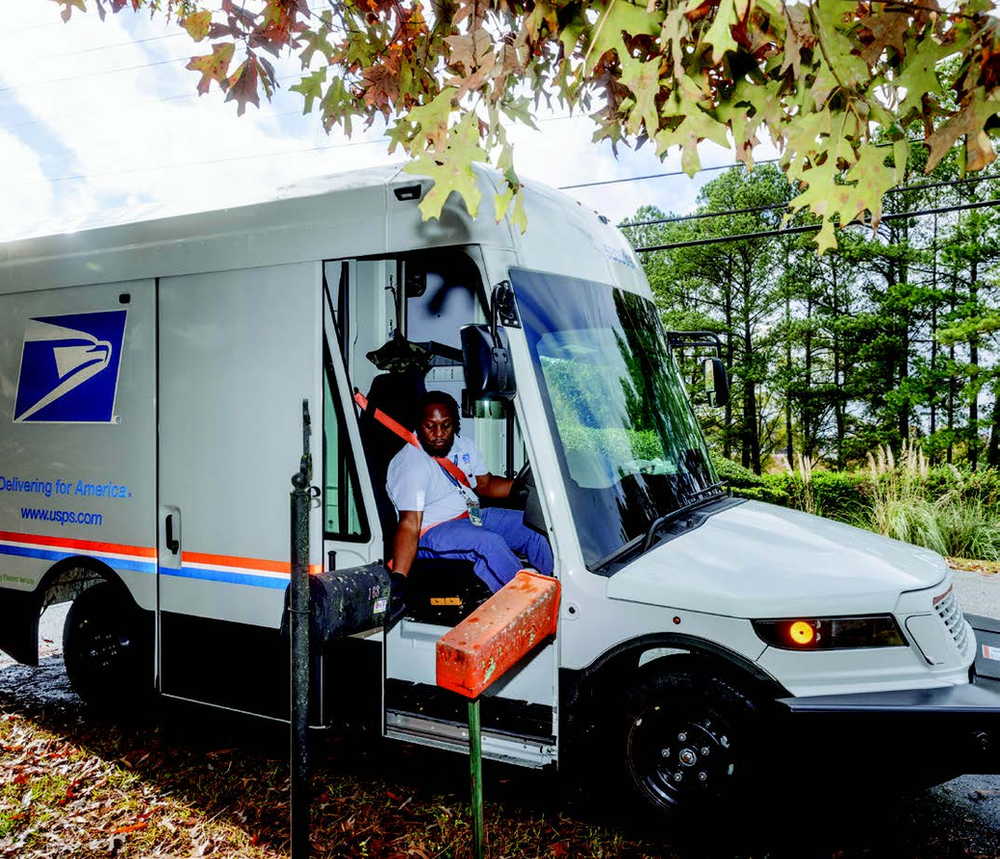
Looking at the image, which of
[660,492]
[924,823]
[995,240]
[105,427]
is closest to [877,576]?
[660,492]

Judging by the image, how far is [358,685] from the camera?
421 centimetres

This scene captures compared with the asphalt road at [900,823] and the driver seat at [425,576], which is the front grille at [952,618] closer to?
the asphalt road at [900,823]

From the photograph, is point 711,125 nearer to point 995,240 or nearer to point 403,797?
point 403,797

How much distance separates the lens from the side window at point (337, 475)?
4.25 meters

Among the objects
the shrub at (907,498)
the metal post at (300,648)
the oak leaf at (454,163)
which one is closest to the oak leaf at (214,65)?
the oak leaf at (454,163)

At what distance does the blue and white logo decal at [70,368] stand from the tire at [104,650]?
1189 millimetres

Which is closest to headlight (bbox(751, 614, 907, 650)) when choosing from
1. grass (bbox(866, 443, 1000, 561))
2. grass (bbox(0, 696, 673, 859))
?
grass (bbox(0, 696, 673, 859))

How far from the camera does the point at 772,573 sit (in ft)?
11.6

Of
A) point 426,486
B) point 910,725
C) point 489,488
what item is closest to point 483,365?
point 426,486

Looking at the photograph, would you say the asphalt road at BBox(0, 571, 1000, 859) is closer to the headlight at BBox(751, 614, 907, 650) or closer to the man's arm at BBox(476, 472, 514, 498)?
the headlight at BBox(751, 614, 907, 650)

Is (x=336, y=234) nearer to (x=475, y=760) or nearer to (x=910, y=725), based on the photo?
(x=475, y=760)

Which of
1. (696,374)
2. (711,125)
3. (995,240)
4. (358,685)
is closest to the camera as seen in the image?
(711,125)

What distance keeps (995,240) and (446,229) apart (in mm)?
26786

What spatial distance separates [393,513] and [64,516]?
2354mm
